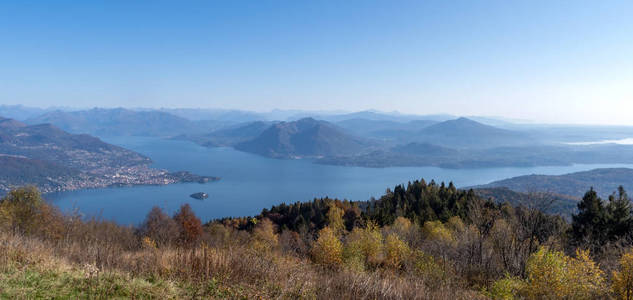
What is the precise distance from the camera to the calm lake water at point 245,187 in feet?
225

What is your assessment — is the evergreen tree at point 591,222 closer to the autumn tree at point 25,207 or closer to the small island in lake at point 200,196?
the autumn tree at point 25,207

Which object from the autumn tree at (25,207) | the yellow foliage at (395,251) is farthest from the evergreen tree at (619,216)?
the autumn tree at (25,207)

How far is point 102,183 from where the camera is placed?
306 feet

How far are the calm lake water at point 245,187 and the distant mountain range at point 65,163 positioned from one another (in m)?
8.67

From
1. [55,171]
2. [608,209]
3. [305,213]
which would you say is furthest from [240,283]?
[55,171]

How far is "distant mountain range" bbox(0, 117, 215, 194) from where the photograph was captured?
292 ft

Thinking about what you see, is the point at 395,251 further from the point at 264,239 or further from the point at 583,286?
the point at 264,239

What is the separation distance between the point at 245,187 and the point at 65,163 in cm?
8538

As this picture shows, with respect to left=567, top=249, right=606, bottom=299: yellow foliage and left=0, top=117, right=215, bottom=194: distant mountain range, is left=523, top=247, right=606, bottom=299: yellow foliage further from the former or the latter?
left=0, top=117, right=215, bottom=194: distant mountain range

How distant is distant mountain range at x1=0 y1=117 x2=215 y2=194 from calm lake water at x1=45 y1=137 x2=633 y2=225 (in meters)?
8.67

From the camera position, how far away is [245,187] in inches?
3755

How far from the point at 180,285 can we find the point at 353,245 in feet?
34.4

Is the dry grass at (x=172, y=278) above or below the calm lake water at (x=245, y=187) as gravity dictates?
above

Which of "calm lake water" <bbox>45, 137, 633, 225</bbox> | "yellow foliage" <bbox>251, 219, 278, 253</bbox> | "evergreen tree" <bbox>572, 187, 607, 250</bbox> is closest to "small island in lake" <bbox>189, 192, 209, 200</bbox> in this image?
"calm lake water" <bbox>45, 137, 633, 225</bbox>
